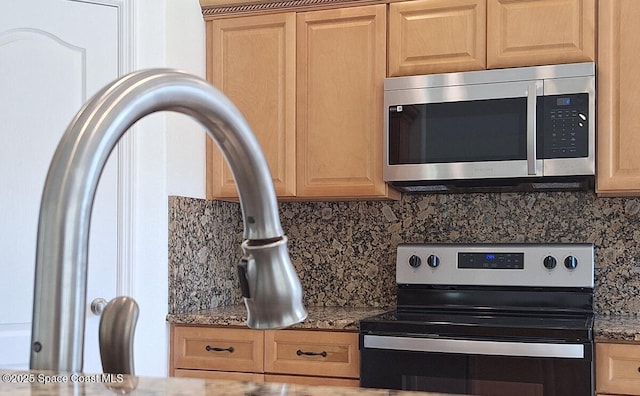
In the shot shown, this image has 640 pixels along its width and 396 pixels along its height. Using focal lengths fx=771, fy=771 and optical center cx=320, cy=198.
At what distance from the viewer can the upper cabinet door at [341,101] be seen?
9.89 feet

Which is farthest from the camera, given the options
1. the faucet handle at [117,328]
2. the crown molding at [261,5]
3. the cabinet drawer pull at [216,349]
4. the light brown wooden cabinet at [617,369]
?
the crown molding at [261,5]

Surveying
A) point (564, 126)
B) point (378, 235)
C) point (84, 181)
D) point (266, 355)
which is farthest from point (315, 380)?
point (84, 181)

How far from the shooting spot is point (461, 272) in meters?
3.03

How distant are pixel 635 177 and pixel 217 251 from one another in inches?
68.5

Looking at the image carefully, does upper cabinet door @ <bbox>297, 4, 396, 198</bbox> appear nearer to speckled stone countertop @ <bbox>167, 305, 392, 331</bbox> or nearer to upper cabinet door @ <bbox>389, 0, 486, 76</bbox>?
upper cabinet door @ <bbox>389, 0, 486, 76</bbox>

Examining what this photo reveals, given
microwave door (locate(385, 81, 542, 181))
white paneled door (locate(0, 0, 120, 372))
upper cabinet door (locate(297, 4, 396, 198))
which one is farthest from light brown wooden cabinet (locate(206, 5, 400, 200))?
white paneled door (locate(0, 0, 120, 372))

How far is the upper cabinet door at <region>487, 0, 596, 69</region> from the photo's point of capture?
108 inches

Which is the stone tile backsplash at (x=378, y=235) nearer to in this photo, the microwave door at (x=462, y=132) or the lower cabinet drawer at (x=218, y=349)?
the lower cabinet drawer at (x=218, y=349)

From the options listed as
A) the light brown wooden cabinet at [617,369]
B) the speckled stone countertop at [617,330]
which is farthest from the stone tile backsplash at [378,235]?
the light brown wooden cabinet at [617,369]

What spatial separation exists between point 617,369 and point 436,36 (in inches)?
53.3

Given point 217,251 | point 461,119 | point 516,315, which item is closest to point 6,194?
point 217,251

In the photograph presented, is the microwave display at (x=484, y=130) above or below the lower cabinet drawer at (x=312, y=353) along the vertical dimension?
above

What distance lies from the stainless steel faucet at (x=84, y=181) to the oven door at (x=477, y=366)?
2.11 metres

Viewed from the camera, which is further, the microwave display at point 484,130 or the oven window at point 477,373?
the microwave display at point 484,130
